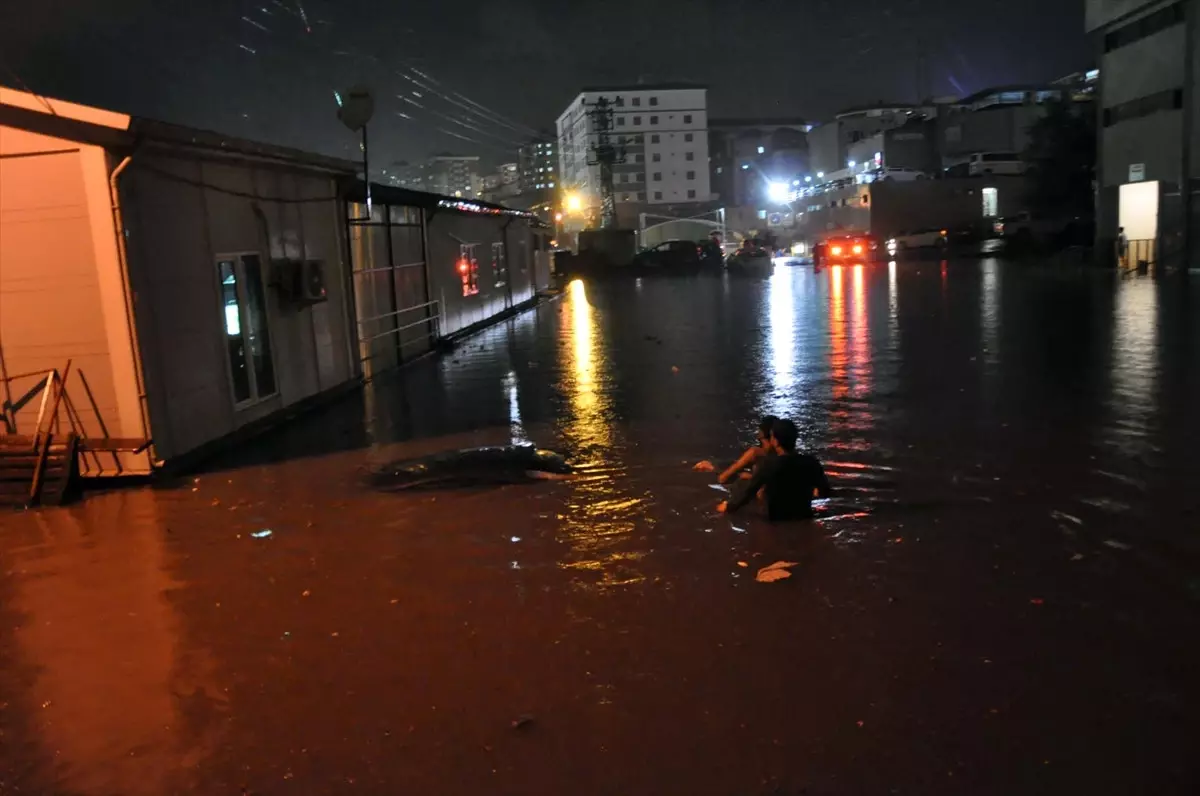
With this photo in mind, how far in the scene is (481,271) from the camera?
24.5 m

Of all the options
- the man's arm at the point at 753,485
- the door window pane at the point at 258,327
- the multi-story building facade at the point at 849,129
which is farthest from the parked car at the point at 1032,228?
the man's arm at the point at 753,485

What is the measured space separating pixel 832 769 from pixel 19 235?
27.9 ft

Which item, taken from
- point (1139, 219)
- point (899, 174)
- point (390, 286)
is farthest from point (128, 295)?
point (899, 174)

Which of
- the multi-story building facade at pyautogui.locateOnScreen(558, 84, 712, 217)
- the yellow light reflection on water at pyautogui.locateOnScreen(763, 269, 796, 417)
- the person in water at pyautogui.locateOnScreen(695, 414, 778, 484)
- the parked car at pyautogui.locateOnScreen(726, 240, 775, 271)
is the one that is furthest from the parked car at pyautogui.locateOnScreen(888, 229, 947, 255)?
the multi-story building facade at pyautogui.locateOnScreen(558, 84, 712, 217)

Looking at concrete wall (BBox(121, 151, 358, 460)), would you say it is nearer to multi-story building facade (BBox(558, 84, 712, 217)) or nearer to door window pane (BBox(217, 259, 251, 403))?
door window pane (BBox(217, 259, 251, 403))

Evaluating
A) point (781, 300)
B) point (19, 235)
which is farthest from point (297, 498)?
point (781, 300)

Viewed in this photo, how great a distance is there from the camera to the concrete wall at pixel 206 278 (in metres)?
8.77

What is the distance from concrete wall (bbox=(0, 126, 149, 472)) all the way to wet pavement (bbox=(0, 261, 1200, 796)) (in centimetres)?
100

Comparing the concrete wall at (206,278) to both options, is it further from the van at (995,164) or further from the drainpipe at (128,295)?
the van at (995,164)

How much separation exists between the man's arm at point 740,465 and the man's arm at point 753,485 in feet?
1.24

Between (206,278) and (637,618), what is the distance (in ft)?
22.5

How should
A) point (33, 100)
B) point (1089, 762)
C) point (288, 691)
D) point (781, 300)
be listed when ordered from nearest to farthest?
1. point (1089, 762)
2. point (288, 691)
3. point (33, 100)
4. point (781, 300)

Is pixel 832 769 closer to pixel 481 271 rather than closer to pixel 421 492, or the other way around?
pixel 421 492

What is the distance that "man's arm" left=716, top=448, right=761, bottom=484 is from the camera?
742cm
